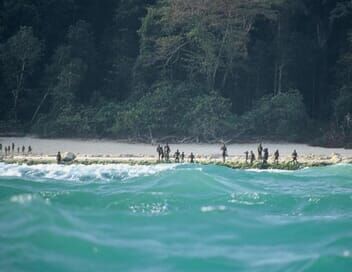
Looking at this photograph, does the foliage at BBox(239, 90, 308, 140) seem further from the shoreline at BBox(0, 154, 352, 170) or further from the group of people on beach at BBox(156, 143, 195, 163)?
the group of people on beach at BBox(156, 143, 195, 163)

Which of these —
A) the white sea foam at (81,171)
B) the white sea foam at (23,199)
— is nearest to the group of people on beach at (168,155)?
the white sea foam at (81,171)

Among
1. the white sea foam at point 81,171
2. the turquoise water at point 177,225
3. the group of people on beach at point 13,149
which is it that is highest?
the group of people on beach at point 13,149

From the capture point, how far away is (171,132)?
31938 mm

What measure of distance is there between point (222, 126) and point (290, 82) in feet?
22.3

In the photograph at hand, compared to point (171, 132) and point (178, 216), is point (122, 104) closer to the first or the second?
point (171, 132)

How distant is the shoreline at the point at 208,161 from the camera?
23.1 m

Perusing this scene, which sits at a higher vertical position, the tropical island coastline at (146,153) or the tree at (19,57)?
the tree at (19,57)

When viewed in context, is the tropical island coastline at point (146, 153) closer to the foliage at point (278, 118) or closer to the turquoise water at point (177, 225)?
the foliage at point (278, 118)

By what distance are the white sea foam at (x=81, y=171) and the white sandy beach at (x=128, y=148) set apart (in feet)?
13.0

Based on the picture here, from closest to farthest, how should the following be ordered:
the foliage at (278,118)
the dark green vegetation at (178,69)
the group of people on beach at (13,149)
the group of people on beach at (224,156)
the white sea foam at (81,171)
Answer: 1. the white sea foam at (81,171)
2. the group of people on beach at (224,156)
3. the group of people on beach at (13,149)
4. the foliage at (278,118)
5. the dark green vegetation at (178,69)

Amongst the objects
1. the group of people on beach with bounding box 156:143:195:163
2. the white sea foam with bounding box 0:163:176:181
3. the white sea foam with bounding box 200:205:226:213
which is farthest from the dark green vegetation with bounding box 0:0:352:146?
the white sea foam with bounding box 200:205:226:213

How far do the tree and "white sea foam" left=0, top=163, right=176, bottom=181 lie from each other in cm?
1201

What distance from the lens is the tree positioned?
33469 millimetres

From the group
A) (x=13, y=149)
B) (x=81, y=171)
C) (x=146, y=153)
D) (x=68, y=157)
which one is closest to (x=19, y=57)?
(x=13, y=149)
